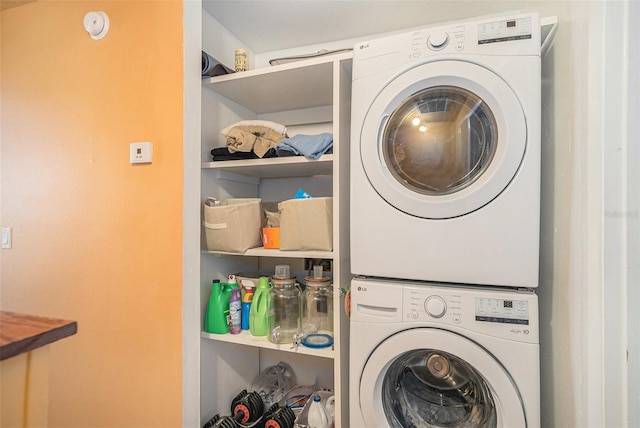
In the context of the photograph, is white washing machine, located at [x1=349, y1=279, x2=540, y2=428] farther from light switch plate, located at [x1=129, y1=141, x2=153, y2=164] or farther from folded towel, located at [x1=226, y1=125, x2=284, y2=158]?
light switch plate, located at [x1=129, y1=141, x2=153, y2=164]

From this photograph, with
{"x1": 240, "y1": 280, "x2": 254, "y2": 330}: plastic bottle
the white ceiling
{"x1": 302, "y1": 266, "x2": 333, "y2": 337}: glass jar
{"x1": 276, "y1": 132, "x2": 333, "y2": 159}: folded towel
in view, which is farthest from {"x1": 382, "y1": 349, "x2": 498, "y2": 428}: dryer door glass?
the white ceiling

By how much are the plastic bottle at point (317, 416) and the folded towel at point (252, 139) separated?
1116mm

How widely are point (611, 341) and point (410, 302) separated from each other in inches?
20.4

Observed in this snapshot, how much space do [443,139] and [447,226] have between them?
0.99 ft

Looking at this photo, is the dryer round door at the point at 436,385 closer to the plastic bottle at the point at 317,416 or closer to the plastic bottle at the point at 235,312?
the plastic bottle at the point at 317,416

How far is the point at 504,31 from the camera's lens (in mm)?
1056

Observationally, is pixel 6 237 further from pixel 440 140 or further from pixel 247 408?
pixel 440 140

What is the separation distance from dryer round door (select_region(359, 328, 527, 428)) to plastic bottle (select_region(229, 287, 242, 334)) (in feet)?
2.09

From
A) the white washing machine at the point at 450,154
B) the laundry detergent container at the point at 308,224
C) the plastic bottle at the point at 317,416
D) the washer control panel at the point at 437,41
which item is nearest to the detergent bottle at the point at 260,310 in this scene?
the laundry detergent container at the point at 308,224

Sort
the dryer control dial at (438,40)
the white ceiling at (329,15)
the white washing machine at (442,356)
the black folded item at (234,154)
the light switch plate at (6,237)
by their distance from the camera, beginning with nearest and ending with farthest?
the white washing machine at (442,356) < the dryer control dial at (438,40) < the black folded item at (234,154) < the white ceiling at (329,15) < the light switch plate at (6,237)

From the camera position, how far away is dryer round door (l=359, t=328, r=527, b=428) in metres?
1.02

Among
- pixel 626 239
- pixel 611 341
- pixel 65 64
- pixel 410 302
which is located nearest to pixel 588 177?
pixel 626 239

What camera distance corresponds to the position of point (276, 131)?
1.53m

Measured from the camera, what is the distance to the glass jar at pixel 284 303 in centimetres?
149
